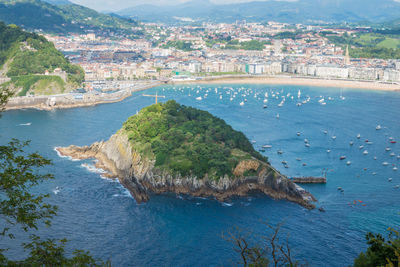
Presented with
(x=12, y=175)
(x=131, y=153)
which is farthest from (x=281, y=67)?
(x=12, y=175)

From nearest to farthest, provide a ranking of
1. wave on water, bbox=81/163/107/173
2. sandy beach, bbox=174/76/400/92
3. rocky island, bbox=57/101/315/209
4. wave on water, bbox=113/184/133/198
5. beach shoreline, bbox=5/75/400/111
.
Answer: wave on water, bbox=113/184/133/198 < rocky island, bbox=57/101/315/209 < wave on water, bbox=81/163/107/173 < beach shoreline, bbox=5/75/400/111 < sandy beach, bbox=174/76/400/92

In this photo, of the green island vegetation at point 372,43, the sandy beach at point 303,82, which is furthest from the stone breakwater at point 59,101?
the green island vegetation at point 372,43

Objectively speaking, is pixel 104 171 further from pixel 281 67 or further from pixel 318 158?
pixel 281 67

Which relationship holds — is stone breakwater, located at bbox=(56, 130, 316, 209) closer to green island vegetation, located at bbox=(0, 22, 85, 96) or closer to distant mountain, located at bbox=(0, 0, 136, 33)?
green island vegetation, located at bbox=(0, 22, 85, 96)

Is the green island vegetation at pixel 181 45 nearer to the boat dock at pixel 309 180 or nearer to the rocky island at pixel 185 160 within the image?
the rocky island at pixel 185 160

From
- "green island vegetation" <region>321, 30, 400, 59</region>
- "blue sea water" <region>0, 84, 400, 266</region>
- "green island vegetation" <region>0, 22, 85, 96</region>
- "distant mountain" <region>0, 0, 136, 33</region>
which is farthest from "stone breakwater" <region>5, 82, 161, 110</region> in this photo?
"distant mountain" <region>0, 0, 136, 33</region>
